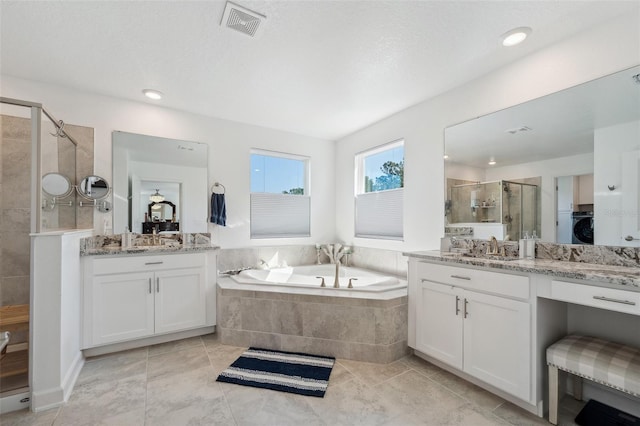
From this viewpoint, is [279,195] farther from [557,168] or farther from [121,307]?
[557,168]

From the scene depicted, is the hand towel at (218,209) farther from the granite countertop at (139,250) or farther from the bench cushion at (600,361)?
the bench cushion at (600,361)

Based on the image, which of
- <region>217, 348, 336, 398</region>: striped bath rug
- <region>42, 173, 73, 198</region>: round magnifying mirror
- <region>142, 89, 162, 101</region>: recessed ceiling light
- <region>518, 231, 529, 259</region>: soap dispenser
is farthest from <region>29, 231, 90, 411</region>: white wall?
<region>518, 231, 529, 259</region>: soap dispenser

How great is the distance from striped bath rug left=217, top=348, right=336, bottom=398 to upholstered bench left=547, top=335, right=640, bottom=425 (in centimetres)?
138

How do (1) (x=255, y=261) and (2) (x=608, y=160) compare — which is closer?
(2) (x=608, y=160)

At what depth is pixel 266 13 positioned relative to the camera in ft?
5.67

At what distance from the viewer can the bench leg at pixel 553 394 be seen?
1.62 m

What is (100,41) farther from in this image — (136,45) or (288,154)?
(288,154)

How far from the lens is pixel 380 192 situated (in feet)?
12.0

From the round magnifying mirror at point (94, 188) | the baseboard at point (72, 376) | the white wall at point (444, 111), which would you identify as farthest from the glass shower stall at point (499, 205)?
the round magnifying mirror at point (94, 188)

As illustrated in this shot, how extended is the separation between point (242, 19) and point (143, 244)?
239cm

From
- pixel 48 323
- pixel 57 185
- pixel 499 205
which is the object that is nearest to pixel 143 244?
pixel 57 185

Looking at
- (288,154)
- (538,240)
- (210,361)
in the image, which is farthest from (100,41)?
(538,240)

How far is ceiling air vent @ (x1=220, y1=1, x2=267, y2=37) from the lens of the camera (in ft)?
5.55

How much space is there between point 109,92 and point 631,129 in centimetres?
410
